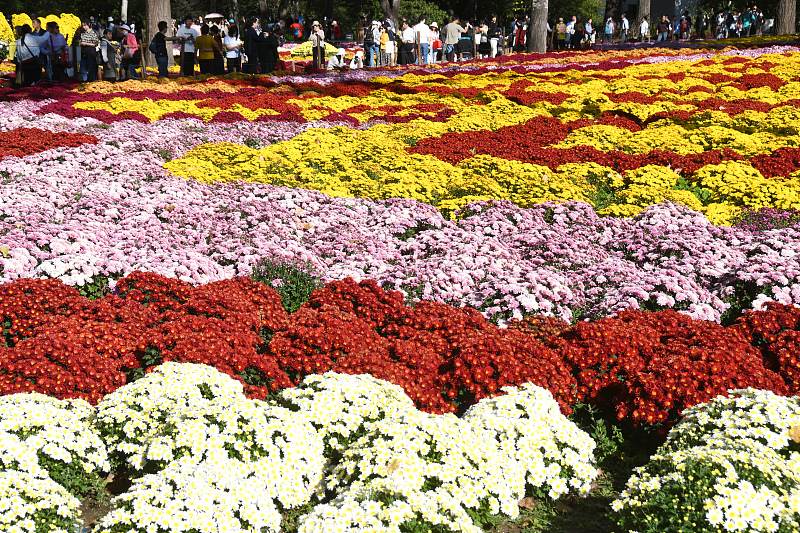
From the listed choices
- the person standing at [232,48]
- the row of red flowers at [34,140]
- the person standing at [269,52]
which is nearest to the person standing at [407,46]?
the person standing at [269,52]

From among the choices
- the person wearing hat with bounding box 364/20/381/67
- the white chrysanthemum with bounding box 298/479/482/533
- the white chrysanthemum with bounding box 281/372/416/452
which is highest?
the person wearing hat with bounding box 364/20/381/67

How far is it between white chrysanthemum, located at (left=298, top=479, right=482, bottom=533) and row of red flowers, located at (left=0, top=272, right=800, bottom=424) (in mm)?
1414

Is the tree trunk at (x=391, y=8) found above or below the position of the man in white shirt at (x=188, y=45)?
above

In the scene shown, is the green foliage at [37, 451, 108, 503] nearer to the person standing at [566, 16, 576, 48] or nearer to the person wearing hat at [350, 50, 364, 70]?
the person wearing hat at [350, 50, 364, 70]

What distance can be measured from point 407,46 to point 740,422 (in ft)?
88.1

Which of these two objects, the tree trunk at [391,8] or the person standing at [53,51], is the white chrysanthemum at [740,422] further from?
the tree trunk at [391,8]

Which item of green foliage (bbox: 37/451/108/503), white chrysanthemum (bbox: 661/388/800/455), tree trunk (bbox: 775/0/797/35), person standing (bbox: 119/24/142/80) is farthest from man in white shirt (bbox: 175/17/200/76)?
tree trunk (bbox: 775/0/797/35)

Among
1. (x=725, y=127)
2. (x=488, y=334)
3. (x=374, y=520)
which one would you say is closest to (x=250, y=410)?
(x=374, y=520)

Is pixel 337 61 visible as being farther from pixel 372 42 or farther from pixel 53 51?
pixel 53 51

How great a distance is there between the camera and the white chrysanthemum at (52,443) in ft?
12.0

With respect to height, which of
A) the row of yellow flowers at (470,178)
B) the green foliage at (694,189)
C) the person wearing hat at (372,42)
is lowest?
the green foliage at (694,189)

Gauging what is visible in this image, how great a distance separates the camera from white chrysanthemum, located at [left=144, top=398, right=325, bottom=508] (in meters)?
3.74

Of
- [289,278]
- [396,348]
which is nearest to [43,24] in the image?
[289,278]

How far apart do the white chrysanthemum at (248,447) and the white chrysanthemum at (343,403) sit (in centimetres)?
14
